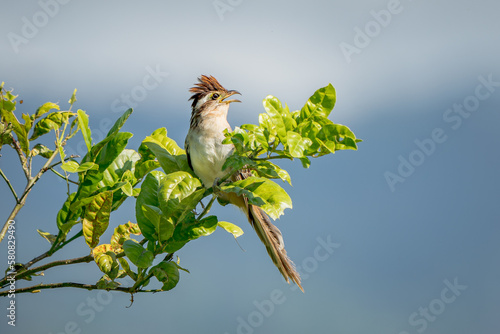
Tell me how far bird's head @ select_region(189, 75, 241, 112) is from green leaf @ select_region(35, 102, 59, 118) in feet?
4.79

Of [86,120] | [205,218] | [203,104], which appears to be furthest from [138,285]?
[203,104]

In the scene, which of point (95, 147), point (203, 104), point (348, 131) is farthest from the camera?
point (203, 104)

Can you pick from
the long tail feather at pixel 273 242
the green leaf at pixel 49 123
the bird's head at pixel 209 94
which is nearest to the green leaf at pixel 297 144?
the long tail feather at pixel 273 242

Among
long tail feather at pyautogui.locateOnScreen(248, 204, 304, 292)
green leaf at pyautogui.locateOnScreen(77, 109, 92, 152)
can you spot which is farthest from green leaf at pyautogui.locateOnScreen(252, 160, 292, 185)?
long tail feather at pyautogui.locateOnScreen(248, 204, 304, 292)

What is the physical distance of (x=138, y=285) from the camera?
2.58 metres

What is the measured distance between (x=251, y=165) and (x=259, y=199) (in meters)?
0.18

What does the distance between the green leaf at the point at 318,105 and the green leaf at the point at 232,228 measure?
912 millimetres

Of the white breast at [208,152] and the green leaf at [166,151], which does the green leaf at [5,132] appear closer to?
the green leaf at [166,151]

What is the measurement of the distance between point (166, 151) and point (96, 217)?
66 cm

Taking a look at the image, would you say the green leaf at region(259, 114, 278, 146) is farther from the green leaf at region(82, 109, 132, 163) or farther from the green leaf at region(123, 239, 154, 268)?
the green leaf at region(123, 239, 154, 268)

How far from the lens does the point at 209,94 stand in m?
4.49

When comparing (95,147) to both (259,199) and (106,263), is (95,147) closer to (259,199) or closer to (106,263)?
(106,263)

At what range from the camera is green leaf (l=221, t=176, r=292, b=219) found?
240cm

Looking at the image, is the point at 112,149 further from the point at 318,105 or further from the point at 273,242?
the point at 273,242
